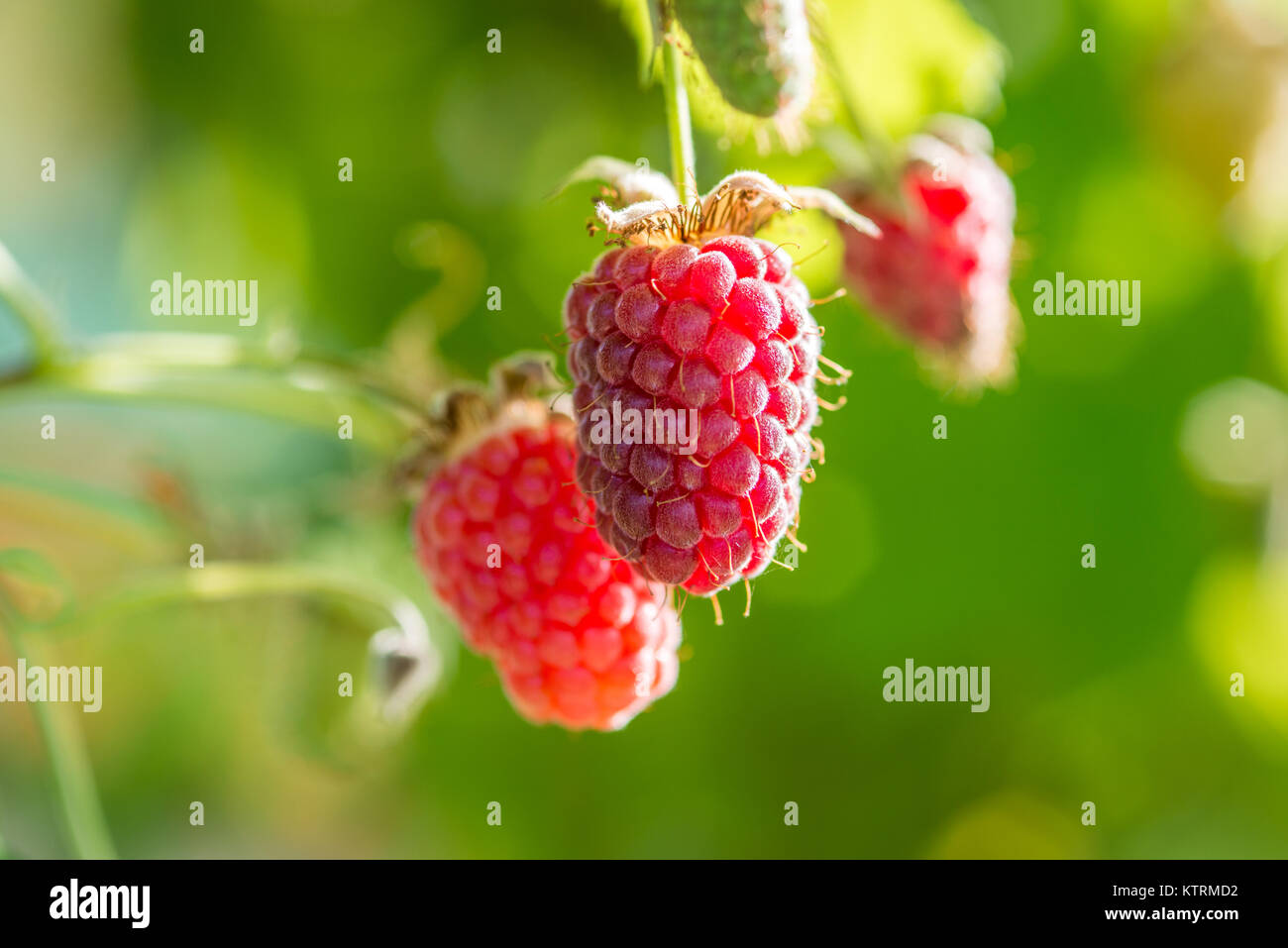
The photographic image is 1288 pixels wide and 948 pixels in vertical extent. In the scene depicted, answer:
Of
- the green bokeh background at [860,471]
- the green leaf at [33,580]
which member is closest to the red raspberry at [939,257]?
the green bokeh background at [860,471]

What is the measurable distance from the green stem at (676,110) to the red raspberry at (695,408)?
0.05 metres

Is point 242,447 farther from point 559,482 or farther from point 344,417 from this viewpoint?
point 559,482

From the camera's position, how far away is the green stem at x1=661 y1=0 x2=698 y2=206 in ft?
2.61

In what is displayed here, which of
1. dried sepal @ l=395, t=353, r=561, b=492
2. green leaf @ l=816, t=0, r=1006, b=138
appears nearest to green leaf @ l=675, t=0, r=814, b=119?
dried sepal @ l=395, t=353, r=561, b=492

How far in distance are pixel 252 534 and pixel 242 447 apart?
0.85 metres

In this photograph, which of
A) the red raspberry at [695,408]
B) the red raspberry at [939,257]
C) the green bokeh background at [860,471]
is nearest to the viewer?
the red raspberry at [695,408]

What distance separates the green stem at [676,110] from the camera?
794mm

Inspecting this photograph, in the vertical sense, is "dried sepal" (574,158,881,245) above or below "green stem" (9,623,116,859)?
above

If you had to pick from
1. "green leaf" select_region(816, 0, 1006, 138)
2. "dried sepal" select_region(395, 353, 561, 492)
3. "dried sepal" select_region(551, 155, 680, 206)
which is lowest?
"dried sepal" select_region(395, 353, 561, 492)

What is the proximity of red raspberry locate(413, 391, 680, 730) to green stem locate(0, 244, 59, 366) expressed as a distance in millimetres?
411

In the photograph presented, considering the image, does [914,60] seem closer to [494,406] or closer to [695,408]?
[494,406]

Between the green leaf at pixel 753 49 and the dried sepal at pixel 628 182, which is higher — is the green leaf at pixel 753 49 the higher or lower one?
the higher one

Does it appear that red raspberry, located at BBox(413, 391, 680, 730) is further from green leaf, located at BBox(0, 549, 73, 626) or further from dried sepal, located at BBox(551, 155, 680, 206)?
green leaf, located at BBox(0, 549, 73, 626)

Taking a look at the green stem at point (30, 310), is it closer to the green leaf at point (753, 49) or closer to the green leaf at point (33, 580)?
the green leaf at point (33, 580)
